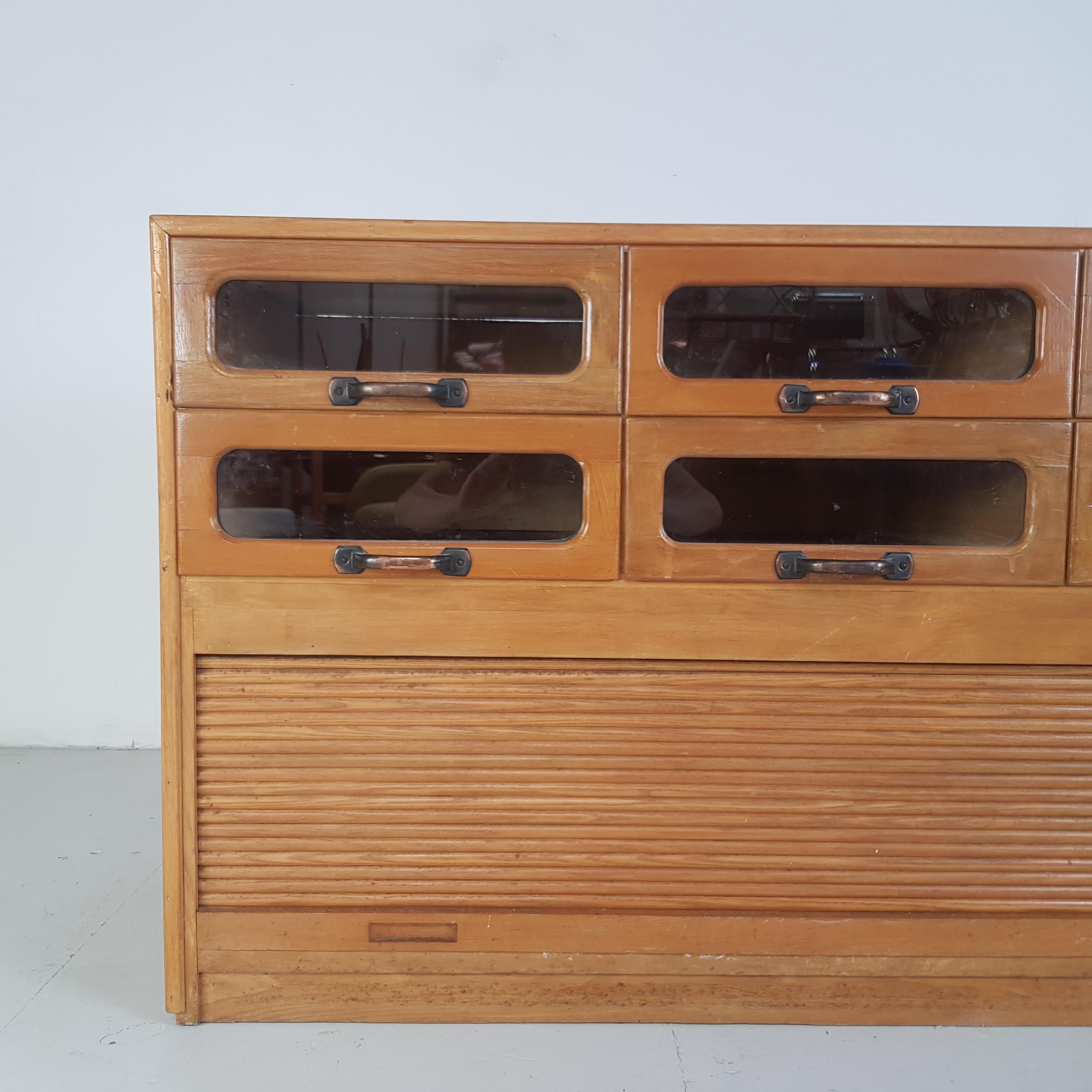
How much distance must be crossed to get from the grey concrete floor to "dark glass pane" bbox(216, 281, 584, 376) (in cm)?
97

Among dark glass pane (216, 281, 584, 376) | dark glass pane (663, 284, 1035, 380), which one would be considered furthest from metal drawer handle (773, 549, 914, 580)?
dark glass pane (216, 281, 584, 376)

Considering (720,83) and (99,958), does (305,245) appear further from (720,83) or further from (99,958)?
(720,83)

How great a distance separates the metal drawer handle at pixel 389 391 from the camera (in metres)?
1.21

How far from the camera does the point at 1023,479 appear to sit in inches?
49.4

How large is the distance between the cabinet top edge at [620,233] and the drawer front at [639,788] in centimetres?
60

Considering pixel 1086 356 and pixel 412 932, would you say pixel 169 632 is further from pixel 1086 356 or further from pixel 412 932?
pixel 1086 356

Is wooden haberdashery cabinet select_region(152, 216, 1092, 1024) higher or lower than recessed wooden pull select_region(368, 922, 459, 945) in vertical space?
higher

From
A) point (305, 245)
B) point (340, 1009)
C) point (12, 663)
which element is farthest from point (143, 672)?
point (305, 245)

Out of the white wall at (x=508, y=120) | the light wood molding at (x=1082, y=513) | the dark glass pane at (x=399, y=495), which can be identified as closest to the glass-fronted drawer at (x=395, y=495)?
the dark glass pane at (x=399, y=495)

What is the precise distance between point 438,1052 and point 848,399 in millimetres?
1091

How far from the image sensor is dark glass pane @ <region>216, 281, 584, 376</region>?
1.25 m

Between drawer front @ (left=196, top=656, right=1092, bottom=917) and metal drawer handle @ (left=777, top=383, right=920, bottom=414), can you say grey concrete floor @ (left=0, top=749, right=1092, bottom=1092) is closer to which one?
drawer front @ (left=196, top=656, right=1092, bottom=917)

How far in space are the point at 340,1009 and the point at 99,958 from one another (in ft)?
1.54

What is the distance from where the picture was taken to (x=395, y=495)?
1.28 m
